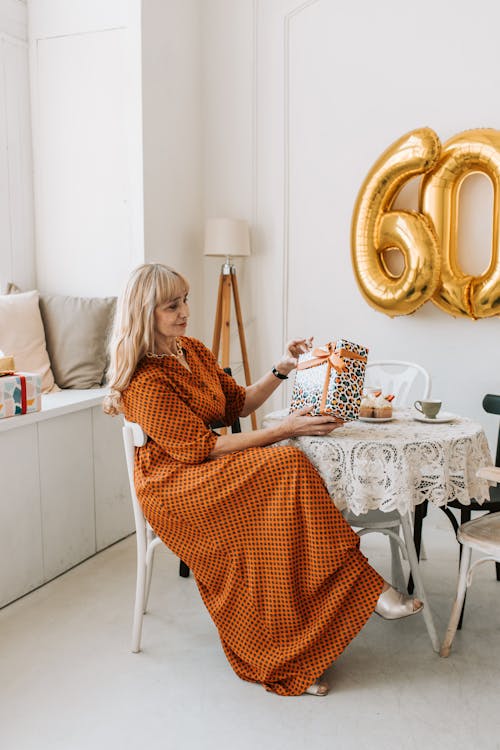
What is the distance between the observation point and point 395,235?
10.4 ft

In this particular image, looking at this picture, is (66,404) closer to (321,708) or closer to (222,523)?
(222,523)

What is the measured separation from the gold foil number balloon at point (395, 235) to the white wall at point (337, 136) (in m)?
0.24

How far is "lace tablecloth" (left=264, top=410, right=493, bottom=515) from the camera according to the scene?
1.98 m

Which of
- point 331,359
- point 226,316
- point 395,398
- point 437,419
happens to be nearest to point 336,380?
point 331,359

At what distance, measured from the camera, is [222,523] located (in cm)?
202

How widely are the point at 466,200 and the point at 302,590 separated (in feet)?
6.53

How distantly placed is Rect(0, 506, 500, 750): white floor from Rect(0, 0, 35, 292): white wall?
1624mm

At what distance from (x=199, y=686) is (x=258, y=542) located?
47 cm

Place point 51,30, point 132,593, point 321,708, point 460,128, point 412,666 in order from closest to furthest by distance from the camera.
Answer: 1. point 321,708
2. point 412,666
3. point 132,593
4. point 460,128
5. point 51,30

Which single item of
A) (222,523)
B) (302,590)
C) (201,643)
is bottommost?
(201,643)

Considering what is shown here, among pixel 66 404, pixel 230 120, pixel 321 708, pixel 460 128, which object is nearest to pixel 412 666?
pixel 321 708

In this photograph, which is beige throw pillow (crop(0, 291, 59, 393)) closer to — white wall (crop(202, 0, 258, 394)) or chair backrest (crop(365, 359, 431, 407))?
white wall (crop(202, 0, 258, 394))

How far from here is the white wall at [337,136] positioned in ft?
10.6

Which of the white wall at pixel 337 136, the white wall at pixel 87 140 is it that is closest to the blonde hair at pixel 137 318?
the white wall at pixel 87 140
